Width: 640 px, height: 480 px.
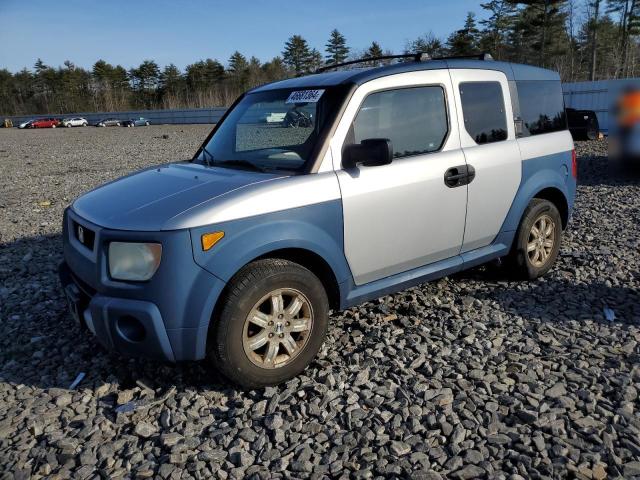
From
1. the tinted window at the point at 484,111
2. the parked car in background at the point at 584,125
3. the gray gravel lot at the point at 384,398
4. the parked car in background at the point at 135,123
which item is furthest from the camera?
the parked car in background at the point at 135,123

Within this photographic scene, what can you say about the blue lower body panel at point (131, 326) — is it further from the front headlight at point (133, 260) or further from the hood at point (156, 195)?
the hood at point (156, 195)

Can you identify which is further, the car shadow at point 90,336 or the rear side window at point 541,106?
the rear side window at point 541,106

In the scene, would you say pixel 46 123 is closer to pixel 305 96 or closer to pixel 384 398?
pixel 305 96

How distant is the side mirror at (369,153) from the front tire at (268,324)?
0.80m

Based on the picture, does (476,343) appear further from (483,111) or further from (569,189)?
(569,189)

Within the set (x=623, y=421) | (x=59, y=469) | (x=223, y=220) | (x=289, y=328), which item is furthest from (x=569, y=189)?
(x=59, y=469)

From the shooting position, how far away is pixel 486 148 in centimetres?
422

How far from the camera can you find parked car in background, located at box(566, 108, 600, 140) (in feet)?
27.8

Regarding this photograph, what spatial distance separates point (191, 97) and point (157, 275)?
72200 mm

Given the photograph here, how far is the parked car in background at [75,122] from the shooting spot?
57438mm

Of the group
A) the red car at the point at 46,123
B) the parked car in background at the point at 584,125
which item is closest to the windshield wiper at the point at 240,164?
the parked car in background at the point at 584,125

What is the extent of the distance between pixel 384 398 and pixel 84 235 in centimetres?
214

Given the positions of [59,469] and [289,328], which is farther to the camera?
[289,328]

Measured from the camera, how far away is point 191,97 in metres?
70.4
